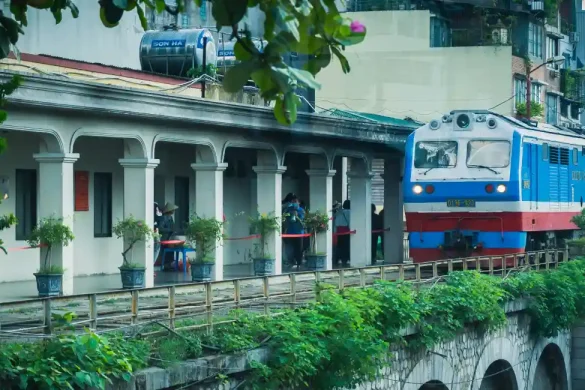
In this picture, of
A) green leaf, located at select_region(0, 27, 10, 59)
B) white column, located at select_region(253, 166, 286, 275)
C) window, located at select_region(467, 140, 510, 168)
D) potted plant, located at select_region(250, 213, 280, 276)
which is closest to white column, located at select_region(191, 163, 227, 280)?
potted plant, located at select_region(250, 213, 280, 276)

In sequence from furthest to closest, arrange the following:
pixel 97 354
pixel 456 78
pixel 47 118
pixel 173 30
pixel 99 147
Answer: pixel 456 78 < pixel 173 30 < pixel 99 147 < pixel 47 118 < pixel 97 354

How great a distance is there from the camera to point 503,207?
78.2 ft

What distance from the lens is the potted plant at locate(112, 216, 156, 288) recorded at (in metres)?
20.3

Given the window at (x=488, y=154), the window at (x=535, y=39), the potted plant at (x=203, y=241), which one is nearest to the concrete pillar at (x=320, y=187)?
the window at (x=488, y=154)

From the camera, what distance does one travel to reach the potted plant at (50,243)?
18531mm

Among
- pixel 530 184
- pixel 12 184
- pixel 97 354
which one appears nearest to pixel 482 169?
pixel 530 184

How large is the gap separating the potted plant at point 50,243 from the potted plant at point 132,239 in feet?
5.59

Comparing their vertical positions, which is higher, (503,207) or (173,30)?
(173,30)

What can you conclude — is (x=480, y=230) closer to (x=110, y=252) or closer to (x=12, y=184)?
(x=110, y=252)

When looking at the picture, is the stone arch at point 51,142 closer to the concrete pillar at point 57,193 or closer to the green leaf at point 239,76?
the concrete pillar at point 57,193

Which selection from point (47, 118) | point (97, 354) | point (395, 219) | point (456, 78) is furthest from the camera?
point (456, 78)

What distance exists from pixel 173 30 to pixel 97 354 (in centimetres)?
1835

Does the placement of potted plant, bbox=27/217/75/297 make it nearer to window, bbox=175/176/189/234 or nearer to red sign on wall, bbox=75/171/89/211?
red sign on wall, bbox=75/171/89/211

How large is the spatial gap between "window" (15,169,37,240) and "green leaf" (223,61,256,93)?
16.3 meters
